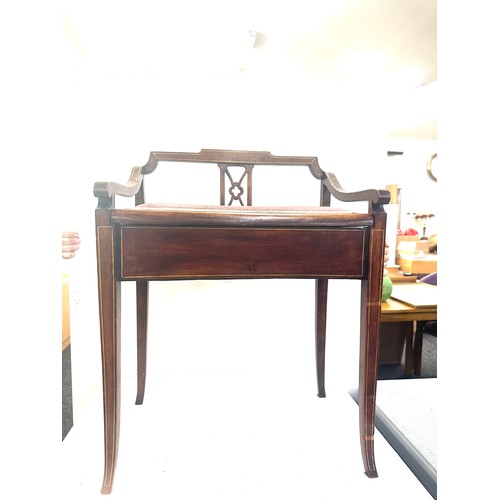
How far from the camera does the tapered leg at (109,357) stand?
0.73 metres

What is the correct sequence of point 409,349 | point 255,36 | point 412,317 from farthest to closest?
point 409,349 < point 412,317 < point 255,36

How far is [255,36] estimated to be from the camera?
165cm

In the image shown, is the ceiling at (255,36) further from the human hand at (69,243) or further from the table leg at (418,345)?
the table leg at (418,345)

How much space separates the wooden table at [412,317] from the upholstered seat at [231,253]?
1240 mm

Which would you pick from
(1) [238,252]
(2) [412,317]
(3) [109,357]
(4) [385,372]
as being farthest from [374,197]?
(4) [385,372]

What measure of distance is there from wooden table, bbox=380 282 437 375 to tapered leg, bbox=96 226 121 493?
5.15 feet

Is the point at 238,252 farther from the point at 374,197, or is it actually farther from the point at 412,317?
the point at 412,317

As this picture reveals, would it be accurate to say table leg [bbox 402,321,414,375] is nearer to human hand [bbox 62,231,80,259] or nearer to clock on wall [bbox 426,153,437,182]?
human hand [bbox 62,231,80,259]

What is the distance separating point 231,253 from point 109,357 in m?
0.36
